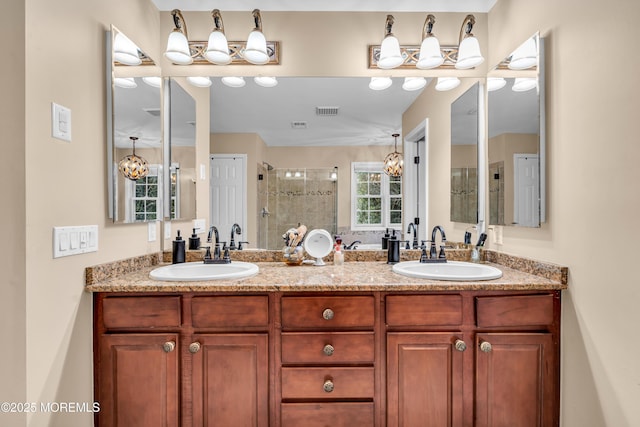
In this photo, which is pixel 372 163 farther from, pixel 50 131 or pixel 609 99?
pixel 50 131

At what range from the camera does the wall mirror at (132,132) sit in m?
1.63

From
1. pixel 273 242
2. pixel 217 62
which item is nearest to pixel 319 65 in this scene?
pixel 217 62

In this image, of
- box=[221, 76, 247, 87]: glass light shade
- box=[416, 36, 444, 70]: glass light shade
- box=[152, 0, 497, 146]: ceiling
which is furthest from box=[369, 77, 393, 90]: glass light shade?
box=[221, 76, 247, 87]: glass light shade

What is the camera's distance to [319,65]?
2090 mm

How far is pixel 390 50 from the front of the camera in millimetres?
1987

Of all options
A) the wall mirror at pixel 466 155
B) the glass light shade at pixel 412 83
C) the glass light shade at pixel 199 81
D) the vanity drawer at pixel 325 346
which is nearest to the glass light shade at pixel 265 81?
the glass light shade at pixel 199 81

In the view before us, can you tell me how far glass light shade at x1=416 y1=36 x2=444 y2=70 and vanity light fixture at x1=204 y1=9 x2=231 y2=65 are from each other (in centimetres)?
119

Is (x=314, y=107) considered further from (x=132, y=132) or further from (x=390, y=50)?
(x=132, y=132)

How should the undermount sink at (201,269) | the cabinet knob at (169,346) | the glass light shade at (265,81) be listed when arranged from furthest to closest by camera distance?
1. the glass light shade at (265,81)
2. the undermount sink at (201,269)
3. the cabinet knob at (169,346)

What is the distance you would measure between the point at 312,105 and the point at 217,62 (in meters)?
0.64

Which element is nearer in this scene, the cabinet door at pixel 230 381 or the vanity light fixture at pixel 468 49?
the cabinet door at pixel 230 381

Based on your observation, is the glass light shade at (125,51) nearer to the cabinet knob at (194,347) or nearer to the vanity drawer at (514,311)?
the cabinet knob at (194,347)

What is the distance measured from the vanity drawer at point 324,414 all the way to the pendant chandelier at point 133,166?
1.40 m

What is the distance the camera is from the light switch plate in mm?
1286
